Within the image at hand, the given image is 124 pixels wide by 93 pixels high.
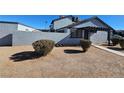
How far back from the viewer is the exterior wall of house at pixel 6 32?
13.8m

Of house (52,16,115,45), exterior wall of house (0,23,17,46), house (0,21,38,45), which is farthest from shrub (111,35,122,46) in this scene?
exterior wall of house (0,23,17,46)

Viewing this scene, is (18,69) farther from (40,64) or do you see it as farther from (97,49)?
(97,49)

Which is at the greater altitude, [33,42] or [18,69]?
[33,42]

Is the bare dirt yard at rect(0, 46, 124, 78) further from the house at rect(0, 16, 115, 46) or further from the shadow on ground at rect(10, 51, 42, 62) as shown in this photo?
the house at rect(0, 16, 115, 46)

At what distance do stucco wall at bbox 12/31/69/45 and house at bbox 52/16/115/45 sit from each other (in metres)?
0.66

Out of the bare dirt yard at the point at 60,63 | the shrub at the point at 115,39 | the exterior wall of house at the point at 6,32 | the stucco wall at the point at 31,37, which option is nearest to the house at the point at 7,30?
the exterior wall of house at the point at 6,32

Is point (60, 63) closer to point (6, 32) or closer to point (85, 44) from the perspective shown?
point (85, 44)

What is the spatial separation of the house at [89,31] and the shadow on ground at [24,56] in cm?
293

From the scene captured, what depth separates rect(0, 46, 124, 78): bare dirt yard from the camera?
866cm

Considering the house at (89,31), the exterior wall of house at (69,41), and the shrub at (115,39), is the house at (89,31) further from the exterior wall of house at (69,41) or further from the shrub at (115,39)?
the shrub at (115,39)

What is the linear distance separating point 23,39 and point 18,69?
13.5 feet
